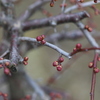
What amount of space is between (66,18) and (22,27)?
18cm

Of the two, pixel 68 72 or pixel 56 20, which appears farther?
pixel 68 72

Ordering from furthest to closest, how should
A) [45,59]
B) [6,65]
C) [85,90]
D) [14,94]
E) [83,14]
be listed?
1. [45,59]
2. [85,90]
3. [14,94]
4. [83,14]
5. [6,65]

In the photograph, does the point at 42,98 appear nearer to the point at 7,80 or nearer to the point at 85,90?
the point at 7,80

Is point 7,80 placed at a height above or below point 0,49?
below

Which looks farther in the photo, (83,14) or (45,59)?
(45,59)

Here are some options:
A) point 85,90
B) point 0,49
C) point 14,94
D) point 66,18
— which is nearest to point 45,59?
point 85,90

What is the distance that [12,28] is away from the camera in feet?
2.91

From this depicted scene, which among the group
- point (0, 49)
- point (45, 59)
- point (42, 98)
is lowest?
point (42, 98)

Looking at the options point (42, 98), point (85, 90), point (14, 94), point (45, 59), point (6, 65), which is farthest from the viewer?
point (45, 59)

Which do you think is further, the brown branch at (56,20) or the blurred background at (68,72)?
the blurred background at (68,72)

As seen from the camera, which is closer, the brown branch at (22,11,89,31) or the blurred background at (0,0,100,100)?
the brown branch at (22,11,89,31)

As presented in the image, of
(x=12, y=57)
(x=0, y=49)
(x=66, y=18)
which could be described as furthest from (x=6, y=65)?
(x=0, y=49)

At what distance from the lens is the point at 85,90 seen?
82.0 inches

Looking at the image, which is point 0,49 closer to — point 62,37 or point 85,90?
point 62,37
